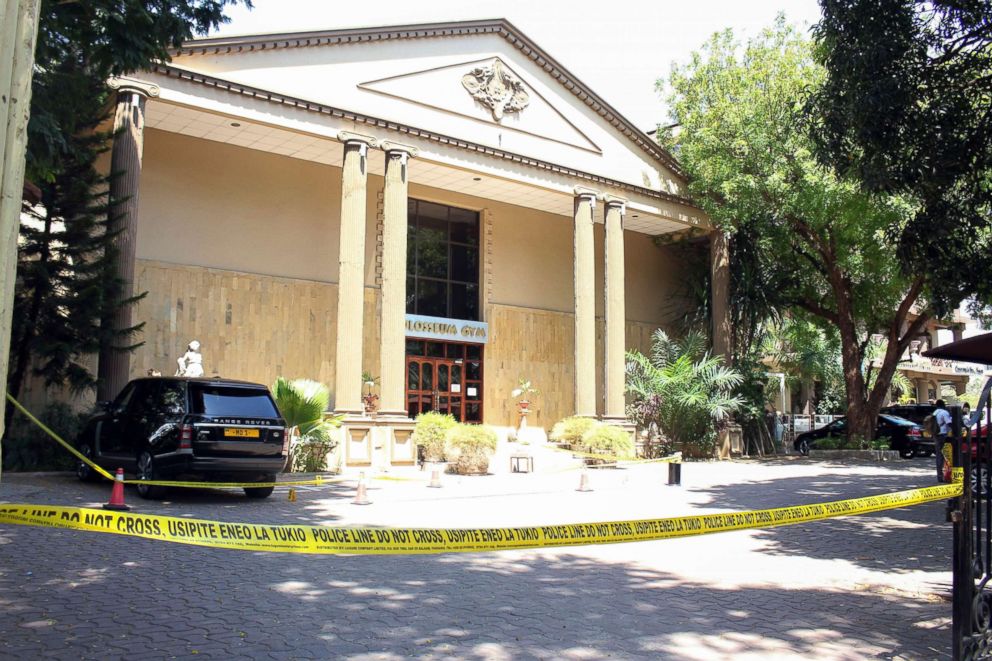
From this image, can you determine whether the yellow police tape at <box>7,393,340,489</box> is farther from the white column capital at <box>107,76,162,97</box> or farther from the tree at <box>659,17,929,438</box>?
the tree at <box>659,17,929,438</box>

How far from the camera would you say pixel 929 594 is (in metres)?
6.87

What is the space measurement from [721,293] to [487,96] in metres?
11.2

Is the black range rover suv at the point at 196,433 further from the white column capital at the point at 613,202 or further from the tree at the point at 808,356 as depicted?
the tree at the point at 808,356

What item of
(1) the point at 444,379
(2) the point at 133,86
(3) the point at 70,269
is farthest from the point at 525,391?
(3) the point at 70,269

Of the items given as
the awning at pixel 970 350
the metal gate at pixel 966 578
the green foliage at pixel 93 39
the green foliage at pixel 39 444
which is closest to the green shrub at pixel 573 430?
the green foliage at pixel 39 444

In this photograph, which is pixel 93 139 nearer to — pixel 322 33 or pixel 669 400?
pixel 322 33

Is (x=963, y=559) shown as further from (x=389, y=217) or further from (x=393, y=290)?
(x=389, y=217)

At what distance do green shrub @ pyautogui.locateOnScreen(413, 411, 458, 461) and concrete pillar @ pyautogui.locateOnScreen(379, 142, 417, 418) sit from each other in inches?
29.7

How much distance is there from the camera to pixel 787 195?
76.8 ft

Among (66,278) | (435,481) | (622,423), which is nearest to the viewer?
(435,481)

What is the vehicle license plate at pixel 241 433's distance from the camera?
458 inches

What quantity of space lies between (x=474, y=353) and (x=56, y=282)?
Result: 48.6ft

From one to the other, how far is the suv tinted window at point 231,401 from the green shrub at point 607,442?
35.9 feet

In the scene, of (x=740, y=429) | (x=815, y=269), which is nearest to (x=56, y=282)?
(x=740, y=429)
